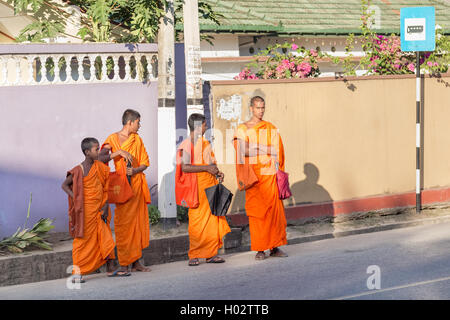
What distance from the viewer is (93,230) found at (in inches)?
367

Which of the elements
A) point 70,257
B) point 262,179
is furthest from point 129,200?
point 262,179

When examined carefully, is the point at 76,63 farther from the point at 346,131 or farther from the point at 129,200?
the point at 346,131

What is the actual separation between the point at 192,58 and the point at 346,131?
3.27 metres

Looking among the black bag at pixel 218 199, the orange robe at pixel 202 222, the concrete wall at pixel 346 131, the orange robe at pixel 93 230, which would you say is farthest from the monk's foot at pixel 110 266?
A: the concrete wall at pixel 346 131

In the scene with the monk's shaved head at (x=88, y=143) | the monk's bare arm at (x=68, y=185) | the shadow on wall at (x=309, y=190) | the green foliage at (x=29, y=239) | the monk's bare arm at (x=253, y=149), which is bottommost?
the green foliage at (x=29, y=239)

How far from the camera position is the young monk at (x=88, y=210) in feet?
30.0

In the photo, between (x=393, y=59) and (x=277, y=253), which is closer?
(x=277, y=253)

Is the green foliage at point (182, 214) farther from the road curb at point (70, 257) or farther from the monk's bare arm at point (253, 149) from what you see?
the monk's bare arm at point (253, 149)

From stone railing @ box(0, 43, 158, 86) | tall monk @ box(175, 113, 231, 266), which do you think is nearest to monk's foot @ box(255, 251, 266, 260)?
tall monk @ box(175, 113, 231, 266)

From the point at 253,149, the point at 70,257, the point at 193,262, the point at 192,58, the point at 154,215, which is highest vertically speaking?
the point at 192,58

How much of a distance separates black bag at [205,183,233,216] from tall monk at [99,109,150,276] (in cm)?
83

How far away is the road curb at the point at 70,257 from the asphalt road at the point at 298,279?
0.20m
